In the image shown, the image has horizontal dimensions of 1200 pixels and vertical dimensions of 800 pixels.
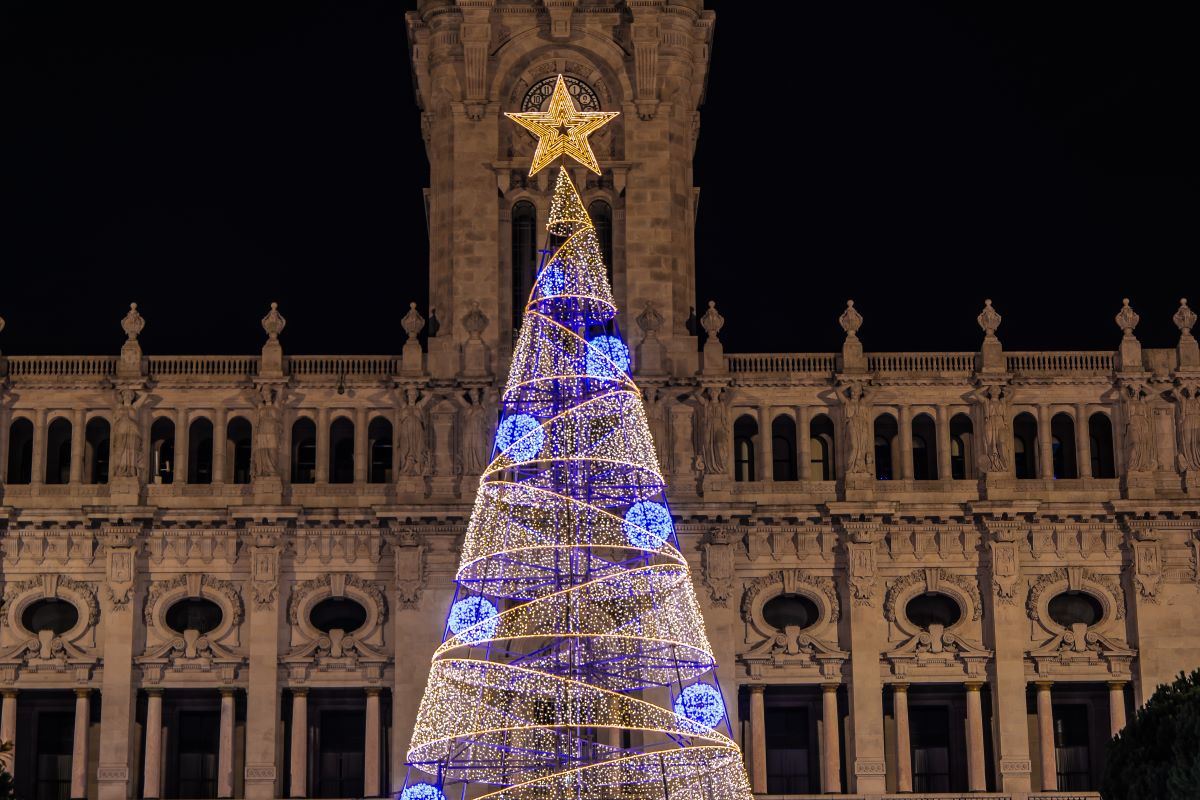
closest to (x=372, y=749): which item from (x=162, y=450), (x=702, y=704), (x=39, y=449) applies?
(x=162, y=450)

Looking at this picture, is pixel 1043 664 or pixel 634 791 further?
pixel 1043 664

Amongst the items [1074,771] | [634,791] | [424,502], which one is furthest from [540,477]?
[1074,771]

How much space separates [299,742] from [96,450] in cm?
1193

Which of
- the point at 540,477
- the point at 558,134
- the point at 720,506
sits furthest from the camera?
the point at 720,506

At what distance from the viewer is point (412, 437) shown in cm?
7288

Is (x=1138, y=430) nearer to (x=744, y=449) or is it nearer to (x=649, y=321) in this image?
(x=744, y=449)

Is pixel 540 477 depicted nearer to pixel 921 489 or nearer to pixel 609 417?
pixel 609 417

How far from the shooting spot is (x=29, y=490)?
240ft

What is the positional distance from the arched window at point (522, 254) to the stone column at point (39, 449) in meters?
15.0

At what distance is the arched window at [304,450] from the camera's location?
75125 millimetres

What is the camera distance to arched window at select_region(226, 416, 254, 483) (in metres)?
74.6

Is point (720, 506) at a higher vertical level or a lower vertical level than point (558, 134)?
lower

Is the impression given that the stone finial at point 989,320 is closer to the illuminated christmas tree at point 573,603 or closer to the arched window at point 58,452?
the illuminated christmas tree at point 573,603

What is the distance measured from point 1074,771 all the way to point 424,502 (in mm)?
21908
